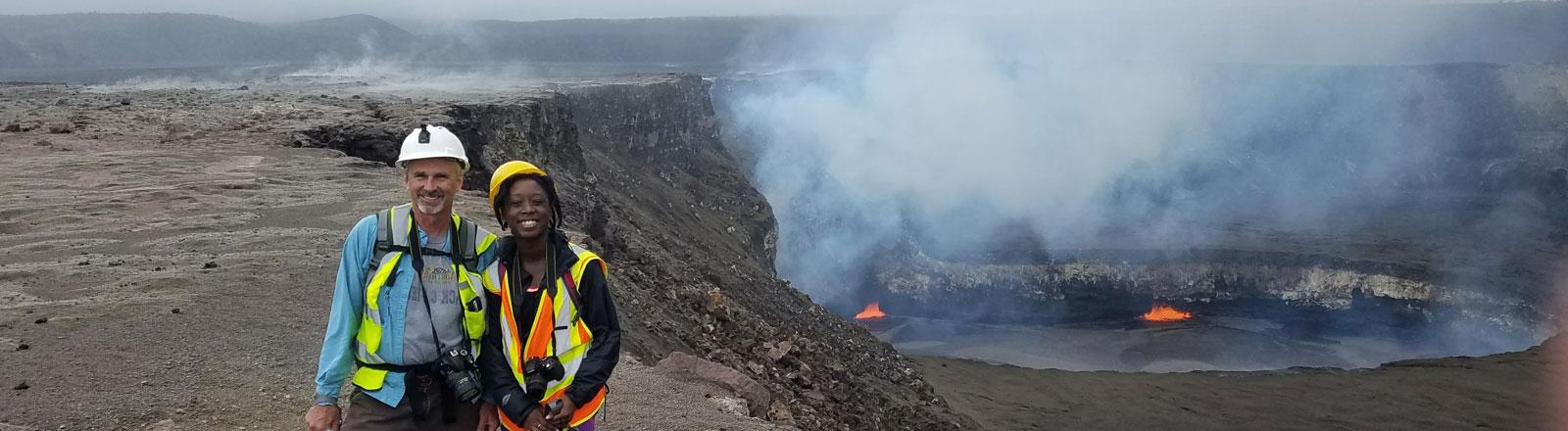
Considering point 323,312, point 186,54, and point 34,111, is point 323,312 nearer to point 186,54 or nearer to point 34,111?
point 34,111

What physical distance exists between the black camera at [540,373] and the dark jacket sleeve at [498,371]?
0.04 m

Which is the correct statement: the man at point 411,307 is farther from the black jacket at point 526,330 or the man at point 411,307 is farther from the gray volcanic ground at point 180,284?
the gray volcanic ground at point 180,284

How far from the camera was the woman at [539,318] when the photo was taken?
328 cm

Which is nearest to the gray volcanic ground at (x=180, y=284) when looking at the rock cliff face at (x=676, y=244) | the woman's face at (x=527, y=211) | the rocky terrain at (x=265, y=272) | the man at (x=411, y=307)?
the rocky terrain at (x=265, y=272)

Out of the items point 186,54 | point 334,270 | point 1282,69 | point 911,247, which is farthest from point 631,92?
point 186,54

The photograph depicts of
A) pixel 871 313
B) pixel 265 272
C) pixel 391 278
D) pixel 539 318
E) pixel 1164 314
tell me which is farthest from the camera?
pixel 1164 314

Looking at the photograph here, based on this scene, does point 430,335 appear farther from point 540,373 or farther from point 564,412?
point 564,412

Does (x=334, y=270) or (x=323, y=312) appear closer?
(x=323, y=312)

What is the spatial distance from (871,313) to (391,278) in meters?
32.9

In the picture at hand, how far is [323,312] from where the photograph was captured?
289 inches

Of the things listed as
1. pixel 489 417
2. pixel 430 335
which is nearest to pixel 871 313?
pixel 489 417

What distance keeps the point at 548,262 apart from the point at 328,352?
2.52ft

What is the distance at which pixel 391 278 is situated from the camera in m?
3.15

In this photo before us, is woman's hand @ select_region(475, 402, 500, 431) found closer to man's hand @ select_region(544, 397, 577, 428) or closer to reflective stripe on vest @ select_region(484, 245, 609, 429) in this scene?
reflective stripe on vest @ select_region(484, 245, 609, 429)
